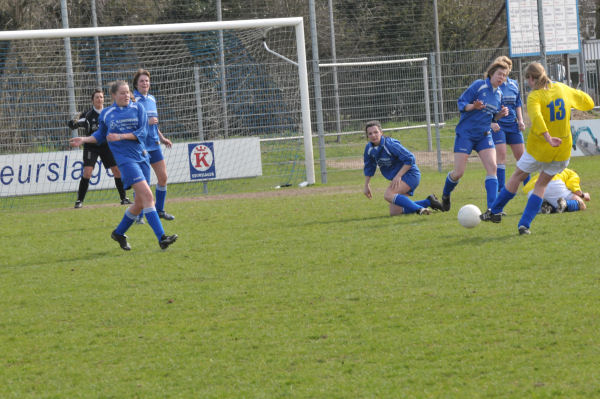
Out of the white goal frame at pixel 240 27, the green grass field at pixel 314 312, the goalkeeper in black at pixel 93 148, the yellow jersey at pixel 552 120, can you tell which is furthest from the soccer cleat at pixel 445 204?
the white goal frame at pixel 240 27

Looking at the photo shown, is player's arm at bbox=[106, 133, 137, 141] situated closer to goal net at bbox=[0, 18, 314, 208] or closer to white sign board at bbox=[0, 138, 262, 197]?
goal net at bbox=[0, 18, 314, 208]

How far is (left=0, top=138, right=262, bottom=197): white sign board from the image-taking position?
14.8 meters

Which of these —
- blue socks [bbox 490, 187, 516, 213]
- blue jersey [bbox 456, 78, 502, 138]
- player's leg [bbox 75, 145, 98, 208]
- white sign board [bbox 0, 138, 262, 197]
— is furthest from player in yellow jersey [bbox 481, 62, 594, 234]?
white sign board [bbox 0, 138, 262, 197]

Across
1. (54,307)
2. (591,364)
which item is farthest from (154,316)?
(591,364)

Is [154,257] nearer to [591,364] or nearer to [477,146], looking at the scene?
[477,146]

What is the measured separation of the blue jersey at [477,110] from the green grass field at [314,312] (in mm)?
1104

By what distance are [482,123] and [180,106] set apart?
8.08 metres

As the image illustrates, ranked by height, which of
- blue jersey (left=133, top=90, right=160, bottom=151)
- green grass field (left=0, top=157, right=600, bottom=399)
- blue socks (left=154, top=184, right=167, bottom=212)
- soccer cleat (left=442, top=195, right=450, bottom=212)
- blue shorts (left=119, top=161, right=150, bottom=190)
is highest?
blue jersey (left=133, top=90, right=160, bottom=151)

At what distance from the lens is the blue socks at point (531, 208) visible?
7867mm

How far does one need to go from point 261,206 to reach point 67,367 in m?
8.10

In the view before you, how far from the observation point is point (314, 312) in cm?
572

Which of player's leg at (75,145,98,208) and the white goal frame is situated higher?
the white goal frame

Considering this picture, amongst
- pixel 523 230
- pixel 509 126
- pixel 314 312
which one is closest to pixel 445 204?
pixel 509 126

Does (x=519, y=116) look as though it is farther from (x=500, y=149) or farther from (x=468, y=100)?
(x=468, y=100)
